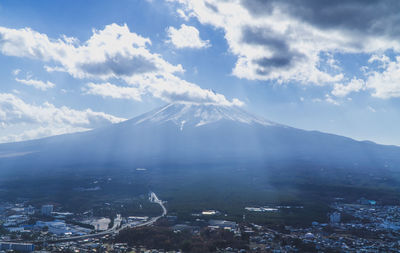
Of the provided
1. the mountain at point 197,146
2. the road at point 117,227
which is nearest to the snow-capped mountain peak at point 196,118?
the mountain at point 197,146

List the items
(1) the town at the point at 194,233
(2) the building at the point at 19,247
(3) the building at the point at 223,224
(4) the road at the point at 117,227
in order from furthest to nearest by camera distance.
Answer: (3) the building at the point at 223,224 → (4) the road at the point at 117,227 → (1) the town at the point at 194,233 → (2) the building at the point at 19,247

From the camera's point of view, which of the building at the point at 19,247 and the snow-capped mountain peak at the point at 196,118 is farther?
the snow-capped mountain peak at the point at 196,118

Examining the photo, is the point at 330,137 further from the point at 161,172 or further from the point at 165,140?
the point at 161,172

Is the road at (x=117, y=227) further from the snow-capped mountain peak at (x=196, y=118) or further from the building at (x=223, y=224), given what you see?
the snow-capped mountain peak at (x=196, y=118)

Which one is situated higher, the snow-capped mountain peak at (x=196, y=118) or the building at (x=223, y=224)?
the snow-capped mountain peak at (x=196, y=118)

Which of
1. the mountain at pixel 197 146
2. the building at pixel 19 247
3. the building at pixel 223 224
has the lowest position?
the building at pixel 19 247

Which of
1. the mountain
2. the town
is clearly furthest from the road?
the mountain

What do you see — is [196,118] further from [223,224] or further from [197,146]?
[223,224]

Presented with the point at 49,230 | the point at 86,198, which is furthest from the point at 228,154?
the point at 49,230

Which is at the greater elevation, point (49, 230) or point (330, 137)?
point (330, 137)
